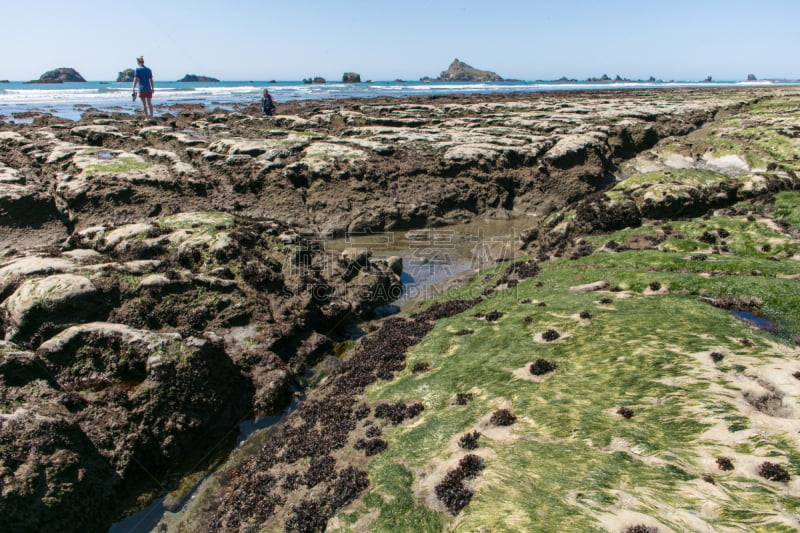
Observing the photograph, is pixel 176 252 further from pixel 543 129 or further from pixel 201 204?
pixel 543 129

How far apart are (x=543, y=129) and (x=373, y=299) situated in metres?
30.3

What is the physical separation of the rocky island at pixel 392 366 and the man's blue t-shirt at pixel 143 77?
7.99 metres

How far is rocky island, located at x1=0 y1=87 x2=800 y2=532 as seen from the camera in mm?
7137

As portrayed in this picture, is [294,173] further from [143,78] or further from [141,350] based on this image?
[141,350]

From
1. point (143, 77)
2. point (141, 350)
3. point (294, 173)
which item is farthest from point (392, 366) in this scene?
point (143, 77)

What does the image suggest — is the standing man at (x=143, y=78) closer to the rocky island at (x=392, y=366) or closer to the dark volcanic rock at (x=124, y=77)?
the rocky island at (x=392, y=366)

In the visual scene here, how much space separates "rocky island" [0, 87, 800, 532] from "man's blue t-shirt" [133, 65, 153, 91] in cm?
799

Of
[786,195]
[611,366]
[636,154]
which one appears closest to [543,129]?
[636,154]

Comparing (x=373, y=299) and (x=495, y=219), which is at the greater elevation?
(x=495, y=219)

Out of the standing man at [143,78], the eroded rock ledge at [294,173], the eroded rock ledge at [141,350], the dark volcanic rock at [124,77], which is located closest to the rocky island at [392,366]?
the eroded rock ledge at [141,350]

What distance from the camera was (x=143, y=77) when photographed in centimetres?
2919

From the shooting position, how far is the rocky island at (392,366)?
714cm

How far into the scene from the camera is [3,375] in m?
8.95

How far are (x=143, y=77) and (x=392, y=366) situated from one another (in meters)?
29.2
